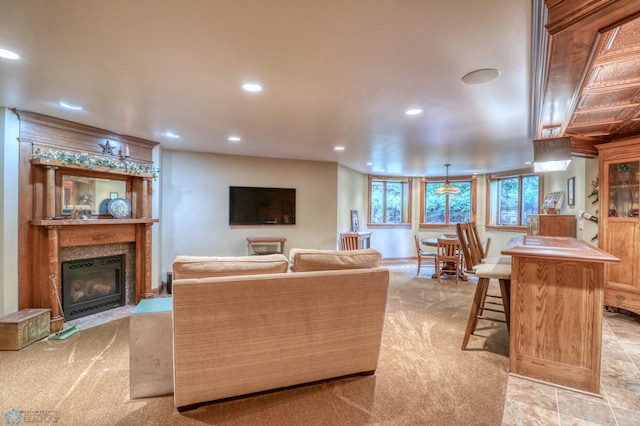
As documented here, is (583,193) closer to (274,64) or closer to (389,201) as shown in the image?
(389,201)

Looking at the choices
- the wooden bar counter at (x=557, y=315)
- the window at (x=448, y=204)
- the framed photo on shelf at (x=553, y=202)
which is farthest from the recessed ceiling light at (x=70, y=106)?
the window at (x=448, y=204)

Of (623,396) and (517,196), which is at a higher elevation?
(517,196)

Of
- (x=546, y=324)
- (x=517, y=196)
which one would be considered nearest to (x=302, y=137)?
(x=546, y=324)

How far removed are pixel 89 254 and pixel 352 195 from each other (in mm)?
5109

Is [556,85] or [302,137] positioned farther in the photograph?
[302,137]

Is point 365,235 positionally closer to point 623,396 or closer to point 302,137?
point 302,137

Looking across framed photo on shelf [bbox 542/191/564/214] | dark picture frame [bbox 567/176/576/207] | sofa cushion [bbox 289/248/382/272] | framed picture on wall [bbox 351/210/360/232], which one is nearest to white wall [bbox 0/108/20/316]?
sofa cushion [bbox 289/248/382/272]

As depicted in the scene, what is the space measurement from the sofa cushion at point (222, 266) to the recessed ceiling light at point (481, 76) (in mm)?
1889

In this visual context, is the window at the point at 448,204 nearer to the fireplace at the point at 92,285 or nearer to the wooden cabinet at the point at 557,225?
the wooden cabinet at the point at 557,225

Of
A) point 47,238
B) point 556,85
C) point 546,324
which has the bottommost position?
point 546,324

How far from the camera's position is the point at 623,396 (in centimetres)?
200

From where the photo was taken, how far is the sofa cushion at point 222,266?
182cm

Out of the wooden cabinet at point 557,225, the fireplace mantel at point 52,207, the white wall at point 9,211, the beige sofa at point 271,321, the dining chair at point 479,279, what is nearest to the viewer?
the beige sofa at point 271,321

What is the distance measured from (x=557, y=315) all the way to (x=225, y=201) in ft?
15.6
